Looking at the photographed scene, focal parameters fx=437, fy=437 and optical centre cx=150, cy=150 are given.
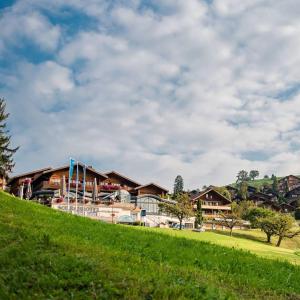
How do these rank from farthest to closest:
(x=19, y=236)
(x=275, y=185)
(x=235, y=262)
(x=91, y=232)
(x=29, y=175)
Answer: (x=275, y=185), (x=29, y=175), (x=91, y=232), (x=235, y=262), (x=19, y=236)

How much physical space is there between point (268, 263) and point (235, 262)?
188 centimetres

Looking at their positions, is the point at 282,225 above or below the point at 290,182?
below

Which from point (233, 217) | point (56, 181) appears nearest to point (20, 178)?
point (56, 181)

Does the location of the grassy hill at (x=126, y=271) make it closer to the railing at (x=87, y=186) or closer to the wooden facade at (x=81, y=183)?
the wooden facade at (x=81, y=183)

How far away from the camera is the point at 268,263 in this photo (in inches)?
561

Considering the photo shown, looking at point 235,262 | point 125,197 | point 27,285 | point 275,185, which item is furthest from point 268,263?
point 275,185

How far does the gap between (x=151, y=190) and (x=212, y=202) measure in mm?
25040

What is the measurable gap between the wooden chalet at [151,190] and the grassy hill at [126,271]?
8181cm

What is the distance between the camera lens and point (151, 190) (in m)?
97.4

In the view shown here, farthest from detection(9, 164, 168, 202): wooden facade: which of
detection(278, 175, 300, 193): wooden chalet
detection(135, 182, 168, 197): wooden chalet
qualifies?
detection(278, 175, 300, 193): wooden chalet

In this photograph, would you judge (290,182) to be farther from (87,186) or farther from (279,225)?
(279,225)

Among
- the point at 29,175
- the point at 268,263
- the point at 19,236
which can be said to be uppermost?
the point at 29,175

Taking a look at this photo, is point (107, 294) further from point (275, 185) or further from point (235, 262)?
point (275, 185)

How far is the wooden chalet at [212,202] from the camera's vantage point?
113 m
